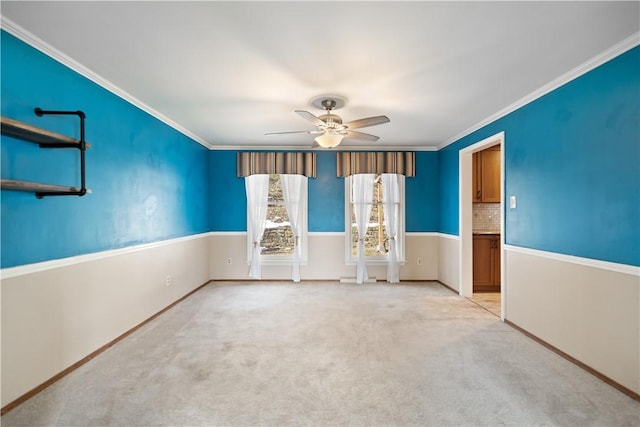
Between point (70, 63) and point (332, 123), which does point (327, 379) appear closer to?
point (332, 123)

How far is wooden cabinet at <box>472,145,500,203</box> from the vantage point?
17.1 feet

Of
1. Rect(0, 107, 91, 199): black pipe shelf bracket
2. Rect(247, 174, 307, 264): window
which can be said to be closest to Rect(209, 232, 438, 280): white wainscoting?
Rect(247, 174, 307, 264): window

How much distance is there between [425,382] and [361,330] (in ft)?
3.74

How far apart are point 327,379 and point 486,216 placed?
410cm

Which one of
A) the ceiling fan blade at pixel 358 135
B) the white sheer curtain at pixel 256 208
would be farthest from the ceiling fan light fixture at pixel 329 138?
the white sheer curtain at pixel 256 208

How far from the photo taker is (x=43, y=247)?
2369mm

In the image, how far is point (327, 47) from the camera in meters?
2.38

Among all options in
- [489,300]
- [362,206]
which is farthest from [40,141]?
[489,300]

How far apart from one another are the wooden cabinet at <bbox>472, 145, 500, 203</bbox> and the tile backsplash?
0.46ft

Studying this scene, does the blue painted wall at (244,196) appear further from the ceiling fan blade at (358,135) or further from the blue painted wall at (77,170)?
the ceiling fan blade at (358,135)

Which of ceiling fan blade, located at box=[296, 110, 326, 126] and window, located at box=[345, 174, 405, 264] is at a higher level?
ceiling fan blade, located at box=[296, 110, 326, 126]

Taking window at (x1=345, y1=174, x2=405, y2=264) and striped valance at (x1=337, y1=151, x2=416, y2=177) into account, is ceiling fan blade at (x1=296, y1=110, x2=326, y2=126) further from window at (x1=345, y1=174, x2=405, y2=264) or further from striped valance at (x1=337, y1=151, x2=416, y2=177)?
window at (x1=345, y1=174, x2=405, y2=264)

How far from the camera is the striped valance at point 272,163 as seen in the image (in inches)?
232

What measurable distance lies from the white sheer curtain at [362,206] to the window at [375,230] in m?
0.10
